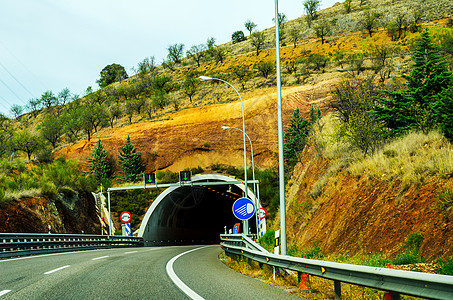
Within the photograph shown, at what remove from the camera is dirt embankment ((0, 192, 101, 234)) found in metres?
27.8

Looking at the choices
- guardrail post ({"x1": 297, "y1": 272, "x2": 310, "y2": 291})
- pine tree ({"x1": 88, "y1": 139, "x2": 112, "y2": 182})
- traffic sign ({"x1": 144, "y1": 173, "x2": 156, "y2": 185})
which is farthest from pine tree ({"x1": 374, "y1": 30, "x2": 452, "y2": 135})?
pine tree ({"x1": 88, "y1": 139, "x2": 112, "y2": 182})

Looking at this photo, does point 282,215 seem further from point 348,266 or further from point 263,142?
point 263,142

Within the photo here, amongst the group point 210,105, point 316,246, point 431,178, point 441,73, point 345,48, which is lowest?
point 316,246

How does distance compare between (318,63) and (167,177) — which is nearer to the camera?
(167,177)

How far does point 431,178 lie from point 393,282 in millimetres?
8106

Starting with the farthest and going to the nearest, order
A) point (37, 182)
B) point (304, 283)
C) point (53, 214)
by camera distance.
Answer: point (37, 182), point (53, 214), point (304, 283)

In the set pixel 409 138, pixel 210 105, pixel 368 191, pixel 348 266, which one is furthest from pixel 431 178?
pixel 210 105

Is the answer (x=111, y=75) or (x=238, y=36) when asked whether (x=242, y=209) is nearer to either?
(x=238, y=36)

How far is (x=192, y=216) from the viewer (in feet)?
183

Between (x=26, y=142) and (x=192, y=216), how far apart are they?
24.4 m

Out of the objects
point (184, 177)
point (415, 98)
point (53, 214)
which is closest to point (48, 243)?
point (53, 214)

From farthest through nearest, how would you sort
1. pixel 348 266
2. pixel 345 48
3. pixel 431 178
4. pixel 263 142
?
pixel 345 48 → pixel 263 142 → pixel 431 178 → pixel 348 266

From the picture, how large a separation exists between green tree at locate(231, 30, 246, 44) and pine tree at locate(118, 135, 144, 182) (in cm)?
9711

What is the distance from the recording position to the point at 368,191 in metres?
14.5
